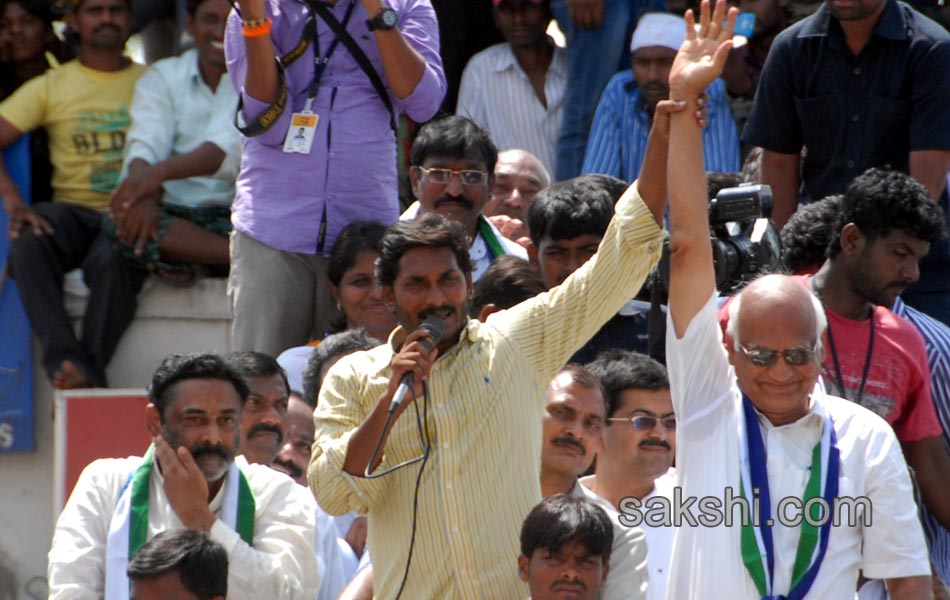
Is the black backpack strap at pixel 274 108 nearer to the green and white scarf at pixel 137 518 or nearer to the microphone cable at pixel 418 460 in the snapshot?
the green and white scarf at pixel 137 518

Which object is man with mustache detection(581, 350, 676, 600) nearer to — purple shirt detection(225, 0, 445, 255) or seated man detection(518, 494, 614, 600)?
seated man detection(518, 494, 614, 600)

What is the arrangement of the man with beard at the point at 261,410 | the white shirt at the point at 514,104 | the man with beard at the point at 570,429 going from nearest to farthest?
the man with beard at the point at 570,429, the man with beard at the point at 261,410, the white shirt at the point at 514,104

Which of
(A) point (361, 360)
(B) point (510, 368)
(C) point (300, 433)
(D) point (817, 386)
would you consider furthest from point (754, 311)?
(C) point (300, 433)

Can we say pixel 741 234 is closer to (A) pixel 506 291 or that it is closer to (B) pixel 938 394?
(B) pixel 938 394

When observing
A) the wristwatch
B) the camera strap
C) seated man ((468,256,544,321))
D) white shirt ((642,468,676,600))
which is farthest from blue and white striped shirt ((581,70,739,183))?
white shirt ((642,468,676,600))

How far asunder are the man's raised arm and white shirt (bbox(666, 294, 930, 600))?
0.19 ft

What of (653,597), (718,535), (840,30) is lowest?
(653,597)

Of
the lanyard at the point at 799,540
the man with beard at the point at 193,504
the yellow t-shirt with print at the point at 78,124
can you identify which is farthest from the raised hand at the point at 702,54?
the yellow t-shirt with print at the point at 78,124

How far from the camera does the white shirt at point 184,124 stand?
8.25m

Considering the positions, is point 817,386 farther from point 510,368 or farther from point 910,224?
point 910,224

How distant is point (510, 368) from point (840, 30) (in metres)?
2.86

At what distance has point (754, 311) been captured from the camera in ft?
15.4

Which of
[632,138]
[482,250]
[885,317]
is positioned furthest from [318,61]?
[885,317]

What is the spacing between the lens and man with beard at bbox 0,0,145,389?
26.7 ft
